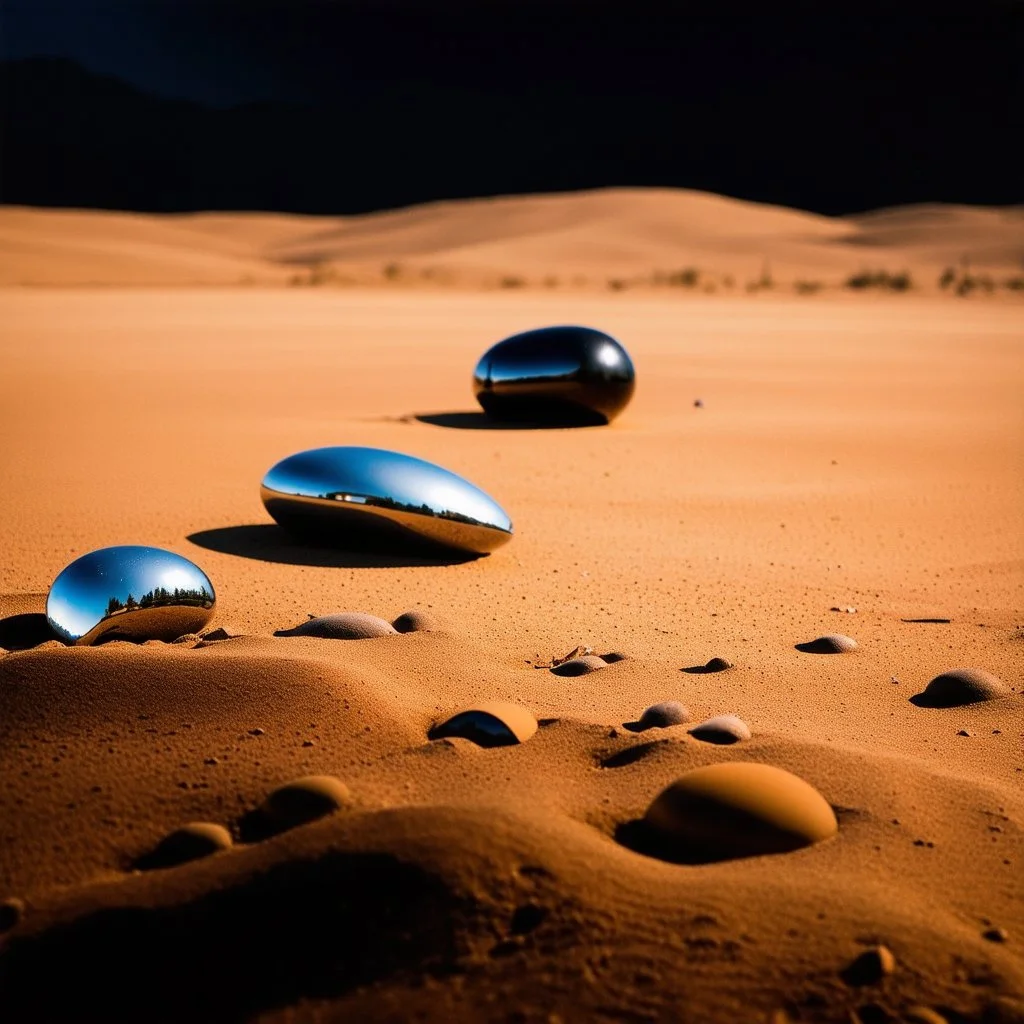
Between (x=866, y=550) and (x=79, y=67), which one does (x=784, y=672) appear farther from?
(x=79, y=67)

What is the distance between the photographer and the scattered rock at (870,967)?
2047 mm

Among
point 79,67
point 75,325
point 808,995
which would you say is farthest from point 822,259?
point 79,67

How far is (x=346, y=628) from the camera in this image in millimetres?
3850

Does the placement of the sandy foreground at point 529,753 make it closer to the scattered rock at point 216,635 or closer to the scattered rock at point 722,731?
the scattered rock at point 722,731

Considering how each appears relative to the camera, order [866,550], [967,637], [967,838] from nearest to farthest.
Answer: [967,838] < [967,637] < [866,550]

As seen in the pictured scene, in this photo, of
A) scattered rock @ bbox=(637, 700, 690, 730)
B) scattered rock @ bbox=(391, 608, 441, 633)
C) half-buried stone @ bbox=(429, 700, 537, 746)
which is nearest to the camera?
half-buried stone @ bbox=(429, 700, 537, 746)

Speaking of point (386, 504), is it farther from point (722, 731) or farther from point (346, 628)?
point (722, 731)

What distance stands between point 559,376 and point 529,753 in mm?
6347

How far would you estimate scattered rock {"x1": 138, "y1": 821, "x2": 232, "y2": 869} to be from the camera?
2420 millimetres

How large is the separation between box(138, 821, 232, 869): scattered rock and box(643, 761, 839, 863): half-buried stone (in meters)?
0.81

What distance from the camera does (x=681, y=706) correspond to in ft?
10.7

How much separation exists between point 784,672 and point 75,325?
15857mm

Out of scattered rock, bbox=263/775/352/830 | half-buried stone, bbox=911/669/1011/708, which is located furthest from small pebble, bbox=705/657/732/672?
scattered rock, bbox=263/775/352/830

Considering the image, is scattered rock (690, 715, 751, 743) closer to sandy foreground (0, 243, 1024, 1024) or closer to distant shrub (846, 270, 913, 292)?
sandy foreground (0, 243, 1024, 1024)
